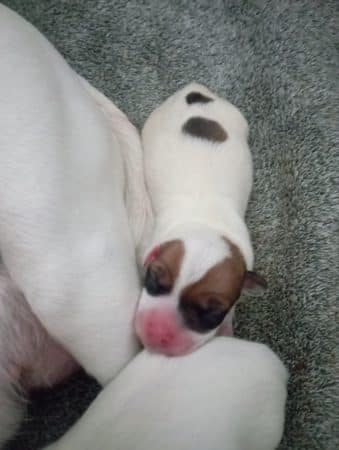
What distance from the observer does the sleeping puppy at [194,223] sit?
1.36 m

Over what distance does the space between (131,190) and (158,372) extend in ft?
1.75

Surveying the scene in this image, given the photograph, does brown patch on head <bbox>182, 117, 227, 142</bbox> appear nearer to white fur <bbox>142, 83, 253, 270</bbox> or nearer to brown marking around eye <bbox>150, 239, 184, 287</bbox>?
white fur <bbox>142, 83, 253, 270</bbox>

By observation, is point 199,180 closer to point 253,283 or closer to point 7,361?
point 253,283

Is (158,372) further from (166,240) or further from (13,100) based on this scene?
(13,100)

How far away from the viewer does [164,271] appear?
1.37 m

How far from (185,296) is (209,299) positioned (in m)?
0.05

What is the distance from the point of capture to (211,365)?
1.32 m

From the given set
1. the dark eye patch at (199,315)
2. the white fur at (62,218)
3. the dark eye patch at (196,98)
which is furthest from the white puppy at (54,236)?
the dark eye patch at (196,98)

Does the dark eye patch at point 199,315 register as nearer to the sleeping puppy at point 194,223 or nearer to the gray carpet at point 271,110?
the sleeping puppy at point 194,223

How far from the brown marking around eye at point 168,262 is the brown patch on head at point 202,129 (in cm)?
37

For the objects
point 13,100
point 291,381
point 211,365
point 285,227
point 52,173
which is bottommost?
point 291,381

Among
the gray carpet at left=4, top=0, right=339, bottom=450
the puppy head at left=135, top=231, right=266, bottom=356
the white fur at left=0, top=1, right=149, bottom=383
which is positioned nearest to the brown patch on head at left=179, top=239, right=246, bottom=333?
the puppy head at left=135, top=231, right=266, bottom=356

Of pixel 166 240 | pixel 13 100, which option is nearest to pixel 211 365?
pixel 166 240

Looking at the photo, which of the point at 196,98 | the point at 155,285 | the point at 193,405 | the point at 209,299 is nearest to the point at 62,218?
the point at 155,285
